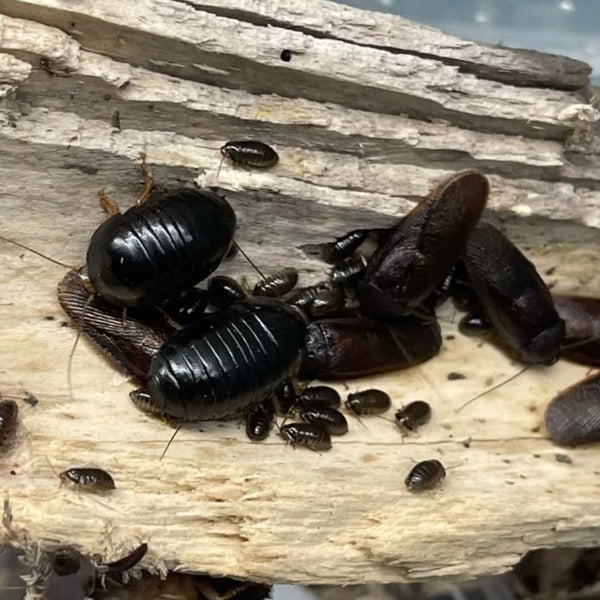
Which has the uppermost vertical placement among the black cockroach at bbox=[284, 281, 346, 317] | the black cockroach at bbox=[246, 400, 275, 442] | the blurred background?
the blurred background

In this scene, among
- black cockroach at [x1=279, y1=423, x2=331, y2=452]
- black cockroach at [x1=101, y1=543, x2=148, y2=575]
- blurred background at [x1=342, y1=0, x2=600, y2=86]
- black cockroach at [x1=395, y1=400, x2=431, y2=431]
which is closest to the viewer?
black cockroach at [x1=101, y1=543, x2=148, y2=575]

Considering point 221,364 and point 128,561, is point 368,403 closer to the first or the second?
Answer: point 221,364

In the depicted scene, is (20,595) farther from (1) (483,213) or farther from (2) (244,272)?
(1) (483,213)

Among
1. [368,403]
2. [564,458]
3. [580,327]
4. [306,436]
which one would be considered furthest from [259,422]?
Result: [580,327]

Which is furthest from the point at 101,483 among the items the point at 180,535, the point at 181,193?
the point at 181,193

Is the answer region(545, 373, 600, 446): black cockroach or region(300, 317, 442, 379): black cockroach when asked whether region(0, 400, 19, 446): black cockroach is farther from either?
region(545, 373, 600, 446): black cockroach

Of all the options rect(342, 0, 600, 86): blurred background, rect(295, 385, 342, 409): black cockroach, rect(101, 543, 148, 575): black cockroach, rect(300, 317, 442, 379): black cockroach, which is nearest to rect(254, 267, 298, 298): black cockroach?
rect(300, 317, 442, 379): black cockroach

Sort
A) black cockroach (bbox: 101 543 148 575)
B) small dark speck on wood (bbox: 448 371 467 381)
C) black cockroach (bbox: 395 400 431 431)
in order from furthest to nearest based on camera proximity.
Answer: small dark speck on wood (bbox: 448 371 467 381)
black cockroach (bbox: 395 400 431 431)
black cockroach (bbox: 101 543 148 575)
